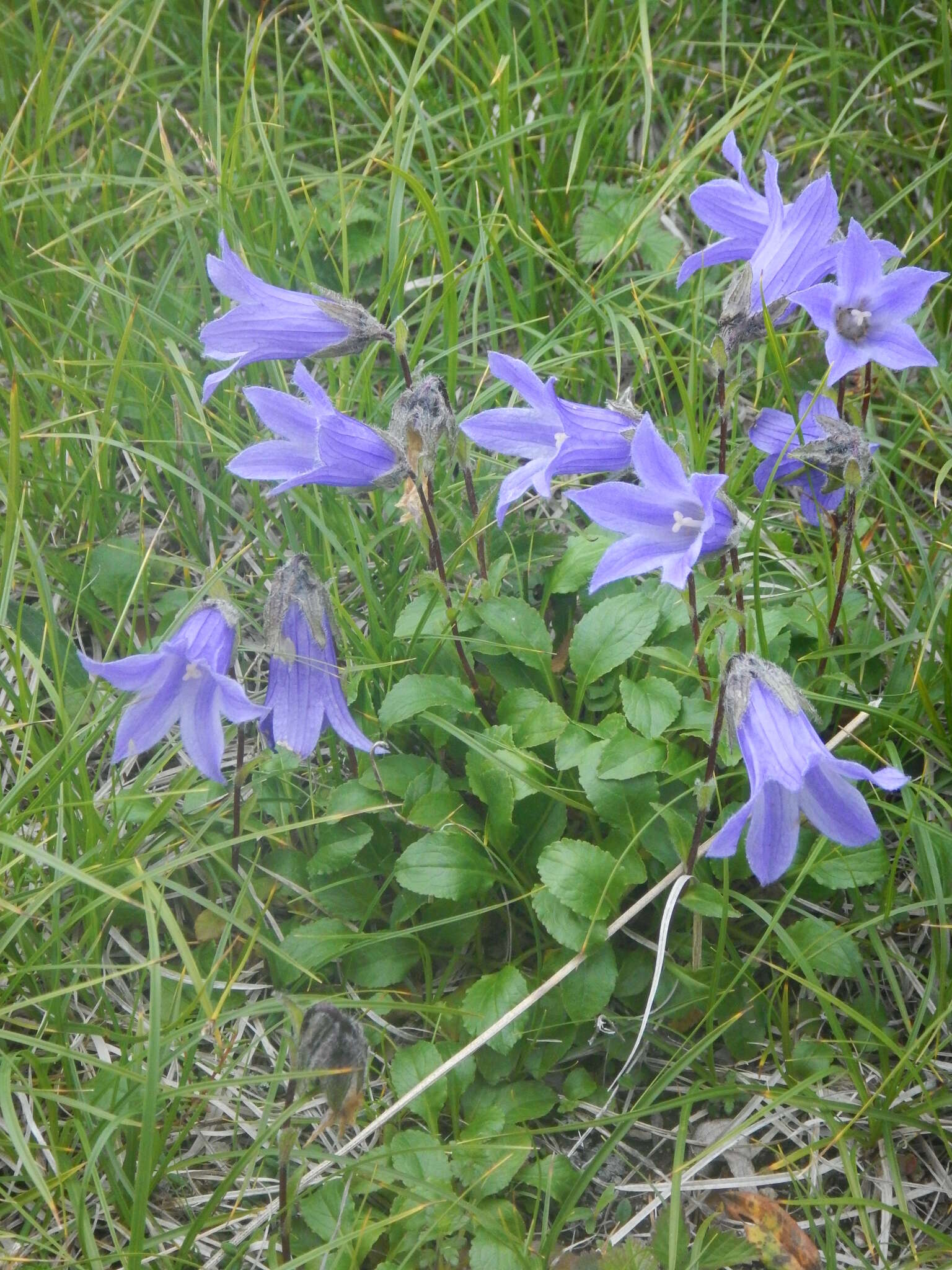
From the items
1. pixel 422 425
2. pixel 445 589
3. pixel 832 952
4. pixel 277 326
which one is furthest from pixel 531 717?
pixel 277 326

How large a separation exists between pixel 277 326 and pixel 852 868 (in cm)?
176

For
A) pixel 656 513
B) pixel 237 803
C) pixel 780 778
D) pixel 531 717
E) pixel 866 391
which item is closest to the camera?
pixel 780 778

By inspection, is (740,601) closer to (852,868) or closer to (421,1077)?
(852,868)

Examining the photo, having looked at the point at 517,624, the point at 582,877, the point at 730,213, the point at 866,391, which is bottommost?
the point at 582,877

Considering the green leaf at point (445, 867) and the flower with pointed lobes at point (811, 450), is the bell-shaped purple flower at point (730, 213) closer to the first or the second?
the flower with pointed lobes at point (811, 450)

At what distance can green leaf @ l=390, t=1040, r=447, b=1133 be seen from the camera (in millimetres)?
2441

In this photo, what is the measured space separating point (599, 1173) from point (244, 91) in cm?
309

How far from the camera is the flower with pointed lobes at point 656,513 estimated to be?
209cm

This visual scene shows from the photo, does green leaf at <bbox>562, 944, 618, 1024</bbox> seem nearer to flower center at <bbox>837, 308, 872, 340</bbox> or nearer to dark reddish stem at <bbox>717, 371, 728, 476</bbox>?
dark reddish stem at <bbox>717, 371, 728, 476</bbox>

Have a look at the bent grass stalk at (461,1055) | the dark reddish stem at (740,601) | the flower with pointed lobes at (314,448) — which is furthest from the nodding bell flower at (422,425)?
the bent grass stalk at (461,1055)

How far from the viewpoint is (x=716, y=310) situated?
4.00 m

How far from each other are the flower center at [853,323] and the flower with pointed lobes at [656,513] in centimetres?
60

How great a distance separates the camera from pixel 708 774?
2.45 m

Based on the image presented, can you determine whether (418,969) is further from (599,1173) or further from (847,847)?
(847,847)
